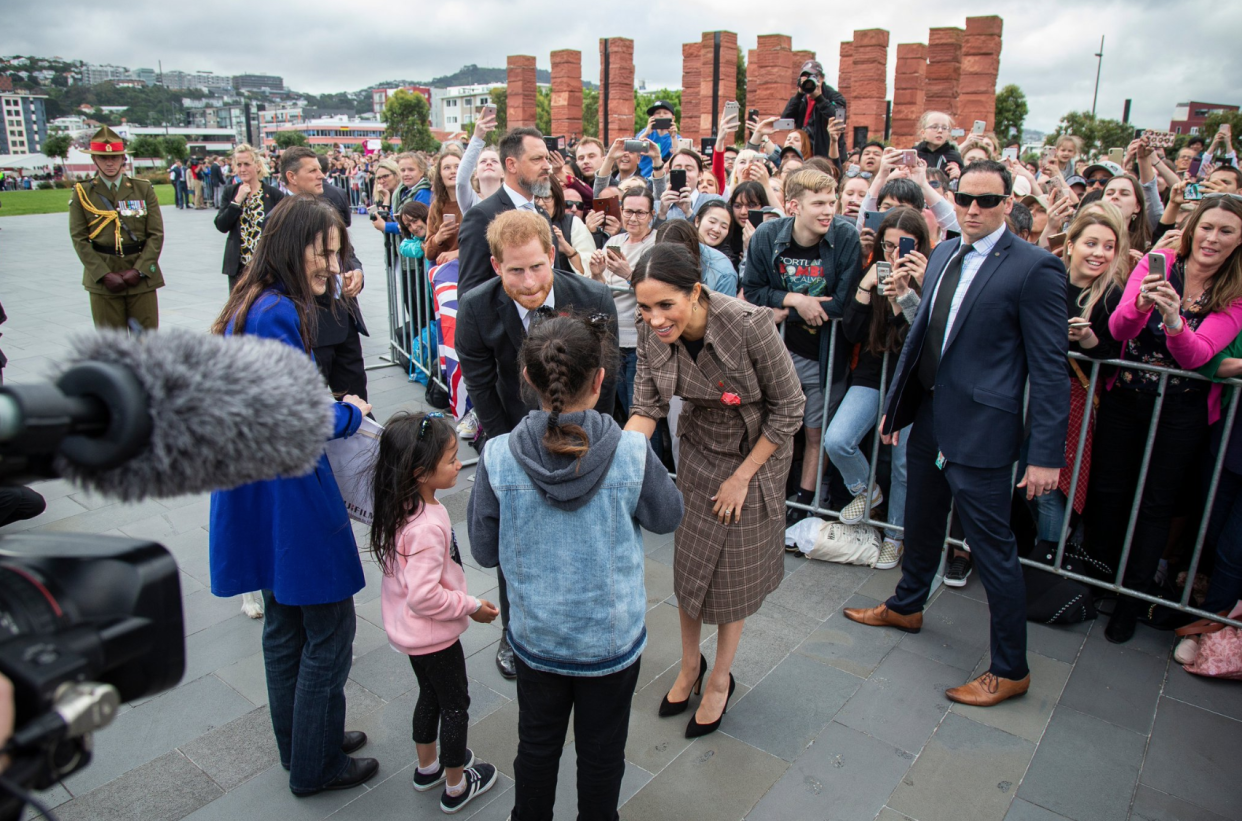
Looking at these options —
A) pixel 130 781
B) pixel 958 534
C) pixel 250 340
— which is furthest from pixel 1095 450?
pixel 130 781

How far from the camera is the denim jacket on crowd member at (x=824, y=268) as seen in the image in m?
4.66

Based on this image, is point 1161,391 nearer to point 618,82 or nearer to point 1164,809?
point 1164,809

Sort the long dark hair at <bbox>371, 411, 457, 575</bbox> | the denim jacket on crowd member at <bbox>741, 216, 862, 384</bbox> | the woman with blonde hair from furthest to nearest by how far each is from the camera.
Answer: the woman with blonde hair
the denim jacket on crowd member at <bbox>741, 216, 862, 384</bbox>
the long dark hair at <bbox>371, 411, 457, 575</bbox>

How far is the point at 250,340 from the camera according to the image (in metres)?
1.01

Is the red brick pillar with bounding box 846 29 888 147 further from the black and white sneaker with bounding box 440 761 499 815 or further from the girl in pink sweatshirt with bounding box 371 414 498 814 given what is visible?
the black and white sneaker with bounding box 440 761 499 815

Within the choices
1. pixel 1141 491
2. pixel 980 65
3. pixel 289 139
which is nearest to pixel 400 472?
pixel 1141 491

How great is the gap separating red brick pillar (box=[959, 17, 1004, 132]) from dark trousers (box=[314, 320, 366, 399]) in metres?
9.89

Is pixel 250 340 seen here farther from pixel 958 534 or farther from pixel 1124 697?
pixel 958 534

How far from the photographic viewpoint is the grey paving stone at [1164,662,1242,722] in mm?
3324

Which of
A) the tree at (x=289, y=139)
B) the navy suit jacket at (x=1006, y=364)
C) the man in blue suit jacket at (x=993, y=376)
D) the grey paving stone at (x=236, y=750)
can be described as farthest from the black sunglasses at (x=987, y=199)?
the tree at (x=289, y=139)

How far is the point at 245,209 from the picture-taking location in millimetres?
6703

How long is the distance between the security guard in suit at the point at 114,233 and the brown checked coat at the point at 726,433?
6.48m

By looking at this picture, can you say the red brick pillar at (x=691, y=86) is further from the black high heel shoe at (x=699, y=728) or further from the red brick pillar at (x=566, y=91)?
the black high heel shoe at (x=699, y=728)

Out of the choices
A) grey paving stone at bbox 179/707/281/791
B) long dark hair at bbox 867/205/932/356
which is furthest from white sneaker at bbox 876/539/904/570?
grey paving stone at bbox 179/707/281/791
